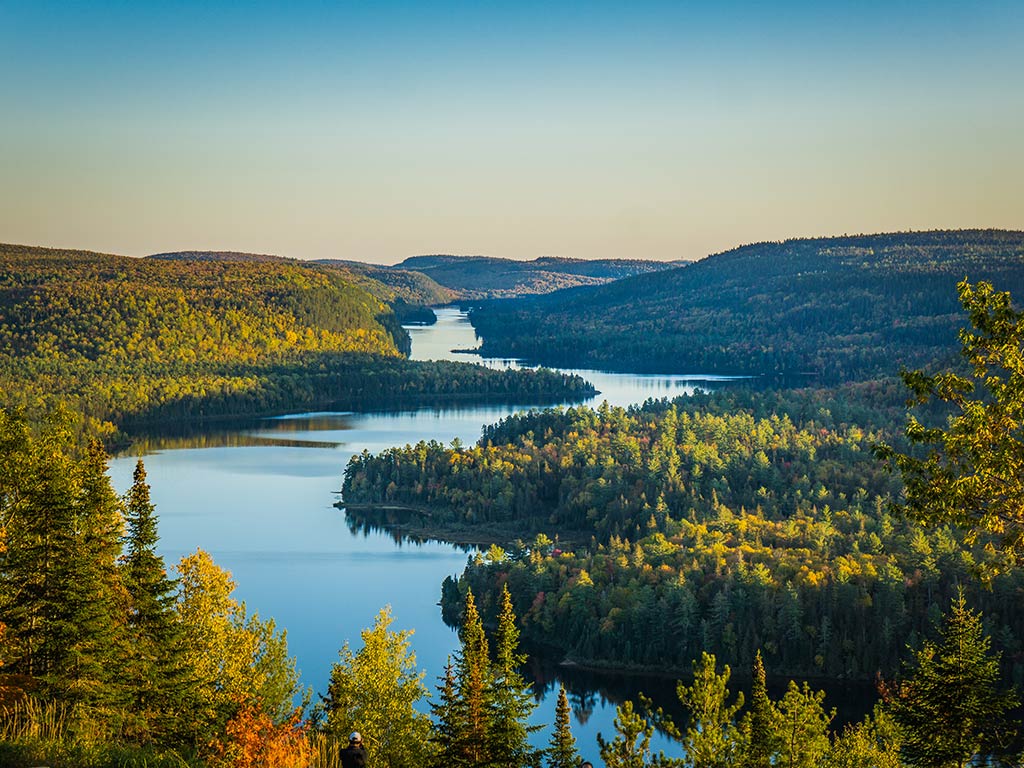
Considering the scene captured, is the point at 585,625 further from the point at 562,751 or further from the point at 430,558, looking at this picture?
the point at 562,751

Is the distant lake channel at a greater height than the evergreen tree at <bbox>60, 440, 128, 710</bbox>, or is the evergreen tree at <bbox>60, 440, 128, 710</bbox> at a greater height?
the evergreen tree at <bbox>60, 440, 128, 710</bbox>

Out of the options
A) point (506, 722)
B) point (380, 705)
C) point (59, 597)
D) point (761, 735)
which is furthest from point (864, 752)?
point (59, 597)

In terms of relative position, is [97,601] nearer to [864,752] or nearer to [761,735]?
[761,735]

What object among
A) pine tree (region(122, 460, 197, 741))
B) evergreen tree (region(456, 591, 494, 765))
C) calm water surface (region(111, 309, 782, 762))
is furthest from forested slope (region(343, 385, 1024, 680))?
pine tree (region(122, 460, 197, 741))

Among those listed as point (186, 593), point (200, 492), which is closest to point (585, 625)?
point (186, 593)

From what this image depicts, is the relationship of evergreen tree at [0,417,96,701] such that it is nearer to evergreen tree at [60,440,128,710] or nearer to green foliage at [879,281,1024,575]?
evergreen tree at [60,440,128,710]
